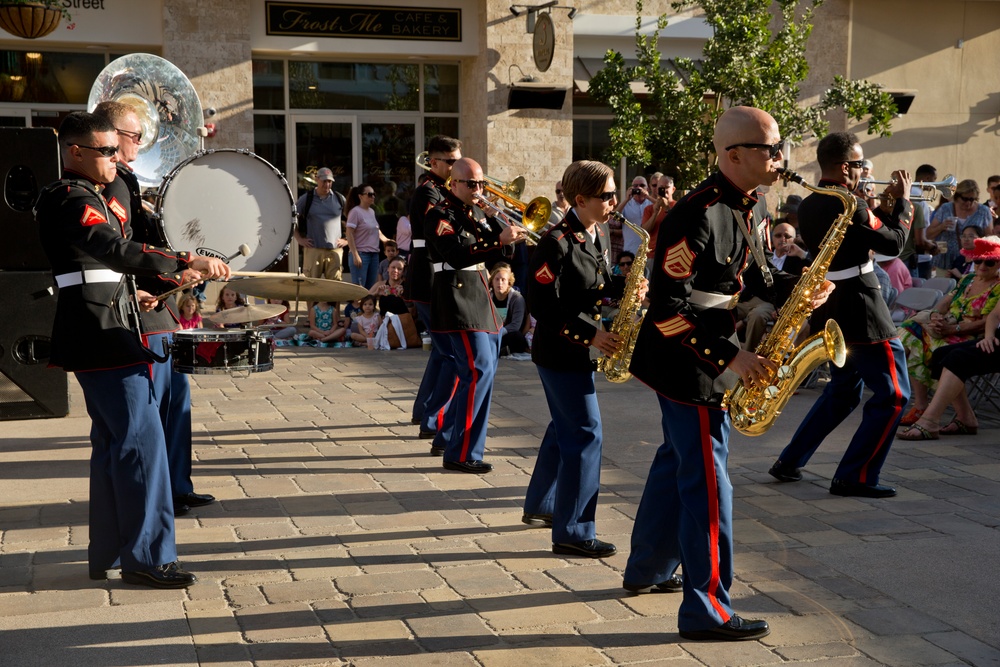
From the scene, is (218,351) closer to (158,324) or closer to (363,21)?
(158,324)

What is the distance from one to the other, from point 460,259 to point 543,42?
35.3ft

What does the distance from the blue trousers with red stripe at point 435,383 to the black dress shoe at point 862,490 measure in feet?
8.32

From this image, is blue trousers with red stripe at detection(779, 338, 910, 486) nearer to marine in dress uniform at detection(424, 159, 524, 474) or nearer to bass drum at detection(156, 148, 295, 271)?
marine in dress uniform at detection(424, 159, 524, 474)

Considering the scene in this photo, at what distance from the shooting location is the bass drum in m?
9.02

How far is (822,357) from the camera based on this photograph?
14.5ft

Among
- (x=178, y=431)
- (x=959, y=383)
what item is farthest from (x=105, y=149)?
(x=959, y=383)

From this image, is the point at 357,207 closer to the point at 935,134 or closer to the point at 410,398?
the point at 410,398

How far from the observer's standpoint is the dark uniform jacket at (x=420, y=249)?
275 inches

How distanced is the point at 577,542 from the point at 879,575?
1.36 metres

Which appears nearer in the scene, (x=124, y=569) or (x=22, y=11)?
(x=124, y=569)

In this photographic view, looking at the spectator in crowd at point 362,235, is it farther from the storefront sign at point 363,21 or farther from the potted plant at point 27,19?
the potted plant at point 27,19

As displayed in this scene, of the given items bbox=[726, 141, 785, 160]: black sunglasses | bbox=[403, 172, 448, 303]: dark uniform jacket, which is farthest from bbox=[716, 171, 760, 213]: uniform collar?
bbox=[403, 172, 448, 303]: dark uniform jacket

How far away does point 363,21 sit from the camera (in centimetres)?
1708

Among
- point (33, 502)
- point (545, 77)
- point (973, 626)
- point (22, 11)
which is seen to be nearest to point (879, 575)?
point (973, 626)
